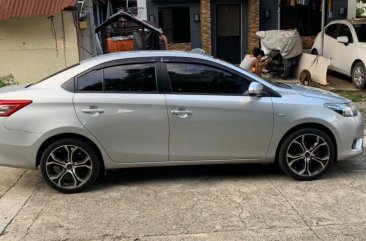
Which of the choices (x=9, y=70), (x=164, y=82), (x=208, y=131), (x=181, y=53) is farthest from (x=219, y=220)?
(x=9, y=70)

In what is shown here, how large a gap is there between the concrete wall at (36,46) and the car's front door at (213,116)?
226 inches

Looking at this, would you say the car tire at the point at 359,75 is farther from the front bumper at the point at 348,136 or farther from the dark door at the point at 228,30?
the front bumper at the point at 348,136

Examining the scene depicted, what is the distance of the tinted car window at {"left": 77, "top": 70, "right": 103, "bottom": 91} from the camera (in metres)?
5.40

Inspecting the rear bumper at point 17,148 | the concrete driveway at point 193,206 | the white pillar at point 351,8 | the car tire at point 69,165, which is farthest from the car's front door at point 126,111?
the white pillar at point 351,8

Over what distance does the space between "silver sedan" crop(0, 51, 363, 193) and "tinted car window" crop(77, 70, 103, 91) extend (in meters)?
0.01

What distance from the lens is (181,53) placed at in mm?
5625

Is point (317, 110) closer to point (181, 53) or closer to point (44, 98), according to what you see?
point (181, 53)

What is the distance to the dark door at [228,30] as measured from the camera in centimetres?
1730

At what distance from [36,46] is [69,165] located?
5974 mm

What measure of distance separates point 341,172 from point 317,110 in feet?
3.14

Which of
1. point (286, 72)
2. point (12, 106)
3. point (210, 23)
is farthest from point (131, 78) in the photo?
point (210, 23)

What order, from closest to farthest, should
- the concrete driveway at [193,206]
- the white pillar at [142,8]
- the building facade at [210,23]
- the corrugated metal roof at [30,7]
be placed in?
the concrete driveway at [193,206] → the corrugated metal roof at [30,7] → the white pillar at [142,8] → the building facade at [210,23]

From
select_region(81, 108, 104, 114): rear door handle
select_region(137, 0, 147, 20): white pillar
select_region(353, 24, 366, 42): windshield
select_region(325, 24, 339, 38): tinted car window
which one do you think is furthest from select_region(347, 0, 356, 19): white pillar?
select_region(81, 108, 104, 114): rear door handle

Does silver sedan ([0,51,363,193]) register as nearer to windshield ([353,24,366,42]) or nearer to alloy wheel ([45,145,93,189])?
alloy wheel ([45,145,93,189])
